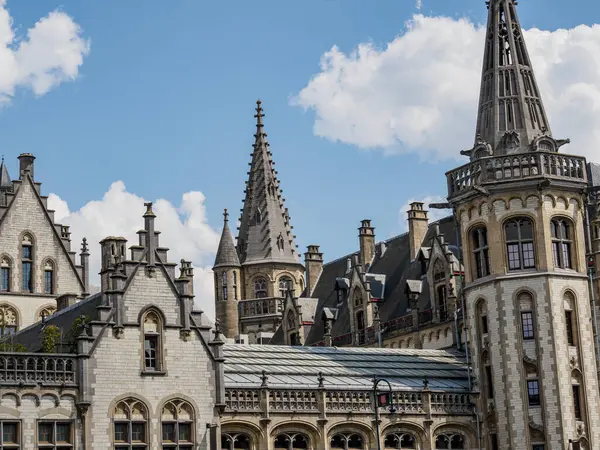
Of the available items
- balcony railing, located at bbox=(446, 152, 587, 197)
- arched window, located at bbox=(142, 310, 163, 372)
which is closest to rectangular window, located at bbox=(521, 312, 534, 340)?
balcony railing, located at bbox=(446, 152, 587, 197)

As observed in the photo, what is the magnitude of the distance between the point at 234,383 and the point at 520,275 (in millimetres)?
14328

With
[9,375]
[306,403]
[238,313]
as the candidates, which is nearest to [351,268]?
[238,313]

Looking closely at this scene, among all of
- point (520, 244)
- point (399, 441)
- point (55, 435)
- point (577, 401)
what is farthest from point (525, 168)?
point (55, 435)

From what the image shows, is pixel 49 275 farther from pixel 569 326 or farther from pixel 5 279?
pixel 569 326

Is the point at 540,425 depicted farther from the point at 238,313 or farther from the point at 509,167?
the point at 238,313

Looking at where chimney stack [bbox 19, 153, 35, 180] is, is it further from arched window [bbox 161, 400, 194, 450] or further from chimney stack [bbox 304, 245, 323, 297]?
chimney stack [bbox 304, 245, 323, 297]

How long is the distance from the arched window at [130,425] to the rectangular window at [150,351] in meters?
1.75

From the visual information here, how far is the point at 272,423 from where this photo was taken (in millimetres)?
56219

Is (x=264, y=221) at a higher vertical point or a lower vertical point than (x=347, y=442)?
higher

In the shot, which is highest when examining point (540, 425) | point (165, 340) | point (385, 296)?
point (385, 296)

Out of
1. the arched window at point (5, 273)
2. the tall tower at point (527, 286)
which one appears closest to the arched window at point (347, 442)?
the tall tower at point (527, 286)

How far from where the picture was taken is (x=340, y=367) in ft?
201

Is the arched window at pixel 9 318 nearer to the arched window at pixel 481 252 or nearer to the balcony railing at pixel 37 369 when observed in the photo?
the balcony railing at pixel 37 369

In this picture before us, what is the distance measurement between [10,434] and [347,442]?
15.1 meters
